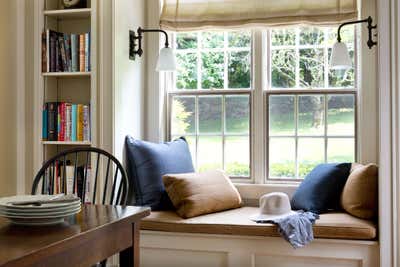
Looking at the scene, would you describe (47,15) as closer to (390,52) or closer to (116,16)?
(116,16)

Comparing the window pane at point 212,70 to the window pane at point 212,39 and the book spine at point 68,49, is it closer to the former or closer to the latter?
the window pane at point 212,39

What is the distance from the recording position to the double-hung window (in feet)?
11.9

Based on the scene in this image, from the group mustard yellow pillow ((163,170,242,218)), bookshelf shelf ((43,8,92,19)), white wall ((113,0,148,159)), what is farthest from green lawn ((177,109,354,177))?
bookshelf shelf ((43,8,92,19))

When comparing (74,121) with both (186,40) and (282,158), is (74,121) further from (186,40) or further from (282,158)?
(282,158)

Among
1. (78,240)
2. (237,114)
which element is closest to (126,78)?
(237,114)

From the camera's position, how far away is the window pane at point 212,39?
383 centimetres

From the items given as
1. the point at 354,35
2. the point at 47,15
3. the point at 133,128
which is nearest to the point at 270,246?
the point at 133,128

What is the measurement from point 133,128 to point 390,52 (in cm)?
178

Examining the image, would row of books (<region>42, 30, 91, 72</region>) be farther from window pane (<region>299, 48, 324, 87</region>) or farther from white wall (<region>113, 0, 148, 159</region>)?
window pane (<region>299, 48, 324, 87</region>)

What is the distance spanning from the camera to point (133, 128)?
3613 mm

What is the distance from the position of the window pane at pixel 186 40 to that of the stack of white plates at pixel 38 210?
2.37 metres

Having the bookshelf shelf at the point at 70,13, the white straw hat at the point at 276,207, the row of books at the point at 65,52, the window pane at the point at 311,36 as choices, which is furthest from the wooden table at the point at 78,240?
the window pane at the point at 311,36

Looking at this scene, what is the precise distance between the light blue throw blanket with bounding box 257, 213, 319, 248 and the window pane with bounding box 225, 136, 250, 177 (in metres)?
0.85

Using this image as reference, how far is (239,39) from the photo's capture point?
12.4 ft
